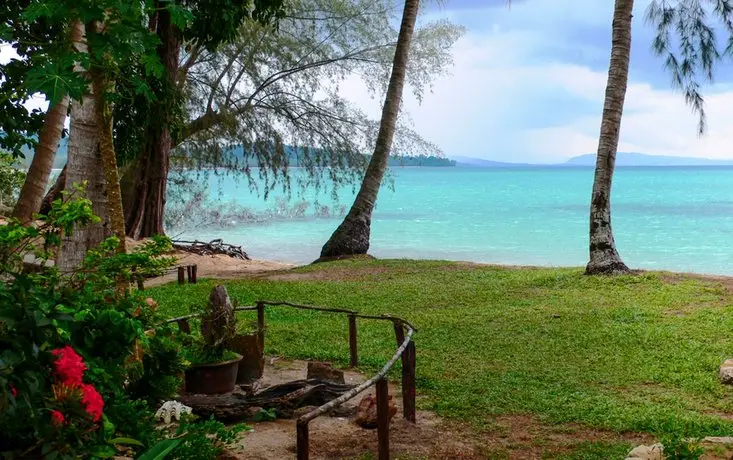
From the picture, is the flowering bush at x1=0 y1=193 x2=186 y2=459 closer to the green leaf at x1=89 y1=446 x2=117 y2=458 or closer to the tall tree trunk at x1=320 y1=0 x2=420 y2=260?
the green leaf at x1=89 y1=446 x2=117 y2=458

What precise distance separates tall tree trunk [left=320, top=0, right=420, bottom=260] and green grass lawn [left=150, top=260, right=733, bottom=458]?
7.72 feet

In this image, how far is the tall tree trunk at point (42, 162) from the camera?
10.9 meters

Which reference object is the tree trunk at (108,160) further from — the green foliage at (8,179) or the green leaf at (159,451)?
the green foliage at (8,179)

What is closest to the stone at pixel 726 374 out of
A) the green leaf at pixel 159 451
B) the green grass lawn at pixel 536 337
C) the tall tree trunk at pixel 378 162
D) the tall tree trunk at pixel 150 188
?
the green grass lawn at pixel 536 337

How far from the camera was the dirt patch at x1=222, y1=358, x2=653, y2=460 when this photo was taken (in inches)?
224

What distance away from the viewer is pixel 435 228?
52.4 m

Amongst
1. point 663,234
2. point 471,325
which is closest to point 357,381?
point 471,325

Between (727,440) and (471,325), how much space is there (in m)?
6.04

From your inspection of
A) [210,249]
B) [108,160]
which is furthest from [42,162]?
[210,249]

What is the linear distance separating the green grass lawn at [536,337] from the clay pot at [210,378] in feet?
5.55

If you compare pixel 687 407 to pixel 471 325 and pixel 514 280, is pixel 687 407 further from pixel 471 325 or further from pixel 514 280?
pixel 514 280

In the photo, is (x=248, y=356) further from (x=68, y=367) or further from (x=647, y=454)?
(x=68, y=367)

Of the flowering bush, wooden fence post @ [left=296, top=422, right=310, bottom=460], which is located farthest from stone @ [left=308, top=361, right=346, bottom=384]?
wooden fence post @ [left=296, top=422, right=310, bottom=460]

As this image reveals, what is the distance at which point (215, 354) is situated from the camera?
6.83 meters
